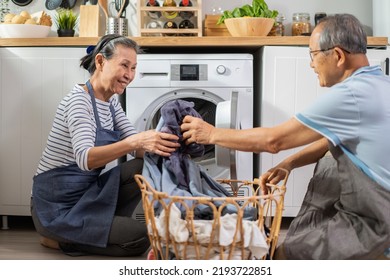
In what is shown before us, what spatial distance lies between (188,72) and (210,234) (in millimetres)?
1686

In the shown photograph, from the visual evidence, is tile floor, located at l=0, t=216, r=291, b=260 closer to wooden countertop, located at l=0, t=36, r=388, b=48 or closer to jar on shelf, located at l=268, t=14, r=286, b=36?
wooden countertop, located at l=0, t=36, r=388, b=48

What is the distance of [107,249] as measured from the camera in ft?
8.56

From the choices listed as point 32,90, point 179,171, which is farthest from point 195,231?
point 32,90

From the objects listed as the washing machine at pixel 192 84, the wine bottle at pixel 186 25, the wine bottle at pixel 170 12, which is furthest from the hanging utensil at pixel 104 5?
the washing machine at pixel 192 84

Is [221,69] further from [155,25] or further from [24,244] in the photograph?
[24,244]

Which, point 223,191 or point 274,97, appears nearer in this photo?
point 223,191

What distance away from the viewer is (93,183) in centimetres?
264

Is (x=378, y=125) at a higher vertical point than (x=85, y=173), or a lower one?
higher

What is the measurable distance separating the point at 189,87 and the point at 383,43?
1.03m

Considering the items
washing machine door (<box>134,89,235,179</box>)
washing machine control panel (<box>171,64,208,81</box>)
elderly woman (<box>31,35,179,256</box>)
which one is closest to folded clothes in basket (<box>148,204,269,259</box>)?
elderly woman (<box>31,35,179,256</box>)

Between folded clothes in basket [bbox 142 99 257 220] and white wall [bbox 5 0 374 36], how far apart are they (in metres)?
1.96
